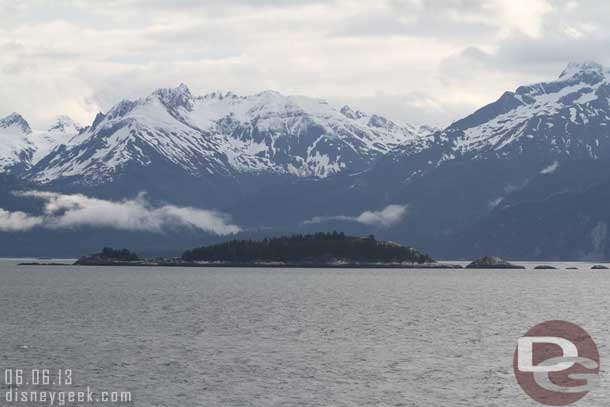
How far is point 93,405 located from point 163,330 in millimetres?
57195

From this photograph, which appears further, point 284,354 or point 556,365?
point 284,354

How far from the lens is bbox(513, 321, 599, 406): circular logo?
106381 millimetres

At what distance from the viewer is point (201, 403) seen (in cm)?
10169

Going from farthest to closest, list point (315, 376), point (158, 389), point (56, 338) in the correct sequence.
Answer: point (56, 338), point (315, 376), point (158, 389)

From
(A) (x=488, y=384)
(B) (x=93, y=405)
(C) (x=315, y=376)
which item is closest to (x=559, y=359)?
(A) (x=488, y=384)

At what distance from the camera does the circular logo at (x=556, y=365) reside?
106 m

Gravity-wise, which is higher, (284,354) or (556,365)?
(284,354)

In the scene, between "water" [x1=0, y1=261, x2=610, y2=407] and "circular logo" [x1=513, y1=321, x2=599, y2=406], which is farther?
"circular logo" [x1=513, y1=321, x2=599, y2=406]

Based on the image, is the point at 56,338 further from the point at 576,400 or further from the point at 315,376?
the point at 576,400

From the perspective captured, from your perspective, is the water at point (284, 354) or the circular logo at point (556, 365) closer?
the water at point (284, 354)

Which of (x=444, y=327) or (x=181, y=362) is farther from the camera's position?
(x=444, y=327)

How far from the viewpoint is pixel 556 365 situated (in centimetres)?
12200

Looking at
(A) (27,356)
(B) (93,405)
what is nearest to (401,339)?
(A) (27,356)

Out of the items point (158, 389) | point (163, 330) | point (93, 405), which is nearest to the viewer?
point (93, 405)
